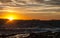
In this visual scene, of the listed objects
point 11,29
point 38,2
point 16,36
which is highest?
point 38,2

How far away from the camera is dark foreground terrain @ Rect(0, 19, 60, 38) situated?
3.61 ft

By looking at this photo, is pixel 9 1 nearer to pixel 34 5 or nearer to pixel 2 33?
pixel 34 5

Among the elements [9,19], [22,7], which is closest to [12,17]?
[9,19]

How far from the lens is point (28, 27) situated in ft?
3.61

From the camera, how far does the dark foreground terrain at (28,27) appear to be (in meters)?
1.10

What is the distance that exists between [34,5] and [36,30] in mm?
267

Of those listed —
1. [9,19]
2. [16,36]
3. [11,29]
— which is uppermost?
[9,19]

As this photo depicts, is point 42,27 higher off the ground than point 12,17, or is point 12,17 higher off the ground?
point 12,17

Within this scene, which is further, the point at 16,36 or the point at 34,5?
the point at 16,36

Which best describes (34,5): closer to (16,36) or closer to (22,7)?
(22,7)

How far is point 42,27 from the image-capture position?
3.66 feet

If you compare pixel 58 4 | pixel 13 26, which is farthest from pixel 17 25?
pixel 58 4

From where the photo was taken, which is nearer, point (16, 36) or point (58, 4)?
point (58, 4)

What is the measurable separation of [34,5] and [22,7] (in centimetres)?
13
